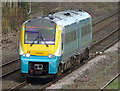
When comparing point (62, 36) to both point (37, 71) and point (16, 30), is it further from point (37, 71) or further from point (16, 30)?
point (16, 30)

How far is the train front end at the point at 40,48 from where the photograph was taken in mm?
20062

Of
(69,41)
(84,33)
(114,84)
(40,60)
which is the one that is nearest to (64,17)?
(69,41)

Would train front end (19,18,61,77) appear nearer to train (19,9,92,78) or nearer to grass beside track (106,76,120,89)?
train (19,9,92,78)

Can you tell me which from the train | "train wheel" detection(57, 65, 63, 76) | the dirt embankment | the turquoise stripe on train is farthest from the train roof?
the dirt embankment

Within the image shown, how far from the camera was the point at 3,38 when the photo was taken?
32.0 metres

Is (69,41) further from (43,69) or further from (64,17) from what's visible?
(43,69)

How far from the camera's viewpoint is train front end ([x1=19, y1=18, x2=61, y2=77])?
20.1 m

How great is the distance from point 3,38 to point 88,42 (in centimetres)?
782

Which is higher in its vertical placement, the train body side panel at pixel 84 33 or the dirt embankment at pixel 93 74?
the train body side panel at pixel 84 33

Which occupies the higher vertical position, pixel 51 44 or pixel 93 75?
pixel 51 44

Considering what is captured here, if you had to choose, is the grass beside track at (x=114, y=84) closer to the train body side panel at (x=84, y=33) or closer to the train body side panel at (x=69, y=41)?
the train body side panel at (x=69, y=41)

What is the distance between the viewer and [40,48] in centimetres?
2011

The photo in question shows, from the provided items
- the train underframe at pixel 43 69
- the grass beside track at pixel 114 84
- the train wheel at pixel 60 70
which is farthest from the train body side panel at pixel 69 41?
the grass beside track at pixel 114 84

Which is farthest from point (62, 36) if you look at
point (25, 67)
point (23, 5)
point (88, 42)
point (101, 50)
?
point (23, 5)
